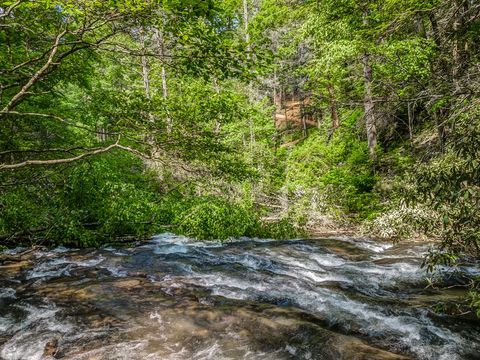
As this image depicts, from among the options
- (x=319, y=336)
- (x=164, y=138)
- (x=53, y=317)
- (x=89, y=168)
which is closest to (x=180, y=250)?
(x=89, y=168)

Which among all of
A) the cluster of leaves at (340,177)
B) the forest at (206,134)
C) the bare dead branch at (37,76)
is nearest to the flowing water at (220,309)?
the forest at (206,134)

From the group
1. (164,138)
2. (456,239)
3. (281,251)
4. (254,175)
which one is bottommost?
(281,251)

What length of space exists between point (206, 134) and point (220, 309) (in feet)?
10.4

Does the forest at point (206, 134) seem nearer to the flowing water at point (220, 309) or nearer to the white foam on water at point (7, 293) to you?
the flowing water at point (220, 309)

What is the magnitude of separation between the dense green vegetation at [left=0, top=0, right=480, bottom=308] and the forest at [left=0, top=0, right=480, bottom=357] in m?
0.04

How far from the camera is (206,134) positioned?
6.58 meters

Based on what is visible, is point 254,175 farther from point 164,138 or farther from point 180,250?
point 180,250

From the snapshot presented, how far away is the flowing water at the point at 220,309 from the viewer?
4.08m

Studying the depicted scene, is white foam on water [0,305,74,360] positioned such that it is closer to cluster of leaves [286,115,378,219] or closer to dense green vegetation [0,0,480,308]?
dense green vegetation [0,0,480,308]

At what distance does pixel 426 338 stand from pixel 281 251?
5469 mm

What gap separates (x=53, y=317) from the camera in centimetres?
475

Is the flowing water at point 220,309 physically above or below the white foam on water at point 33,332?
below

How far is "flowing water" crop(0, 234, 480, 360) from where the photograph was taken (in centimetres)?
408

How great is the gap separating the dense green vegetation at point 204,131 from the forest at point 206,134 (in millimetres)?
44
